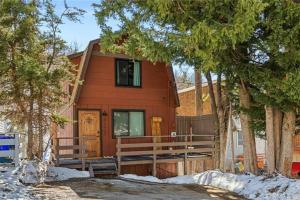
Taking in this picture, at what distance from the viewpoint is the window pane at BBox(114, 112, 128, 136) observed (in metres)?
18.3

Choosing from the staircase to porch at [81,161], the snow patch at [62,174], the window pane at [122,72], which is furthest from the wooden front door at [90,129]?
the snow patch at [62,174]

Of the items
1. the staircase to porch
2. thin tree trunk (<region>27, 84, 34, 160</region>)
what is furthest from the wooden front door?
thin tree trunk (<region>27, 84, 34, 160</region>)

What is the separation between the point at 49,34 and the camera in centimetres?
1341

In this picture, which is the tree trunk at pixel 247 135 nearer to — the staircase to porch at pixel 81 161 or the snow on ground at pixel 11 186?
the staircase to porch at pixel 81 161

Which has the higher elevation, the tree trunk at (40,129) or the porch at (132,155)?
the tree trunk at (40,129)

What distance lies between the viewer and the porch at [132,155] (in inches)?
585

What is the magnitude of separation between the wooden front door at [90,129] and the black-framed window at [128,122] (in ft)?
2.61

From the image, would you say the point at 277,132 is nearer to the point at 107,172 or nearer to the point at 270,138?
the point at 270,138

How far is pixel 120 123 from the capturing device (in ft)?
60.4

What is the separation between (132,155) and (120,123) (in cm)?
214

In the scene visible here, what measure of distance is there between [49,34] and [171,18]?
5.03 metres

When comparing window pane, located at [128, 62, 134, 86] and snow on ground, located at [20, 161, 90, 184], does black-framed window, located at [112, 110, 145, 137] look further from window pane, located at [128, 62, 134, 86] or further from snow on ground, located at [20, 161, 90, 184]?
snow on ground, located at [20, 161, 90, 184]

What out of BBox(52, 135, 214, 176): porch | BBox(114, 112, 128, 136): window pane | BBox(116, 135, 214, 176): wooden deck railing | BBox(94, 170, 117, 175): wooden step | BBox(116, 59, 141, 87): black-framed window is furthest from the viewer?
BBox(116, 59, 141, 87): black-framed window

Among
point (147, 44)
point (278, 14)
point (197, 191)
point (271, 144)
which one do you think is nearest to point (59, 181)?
point (197, 191)
